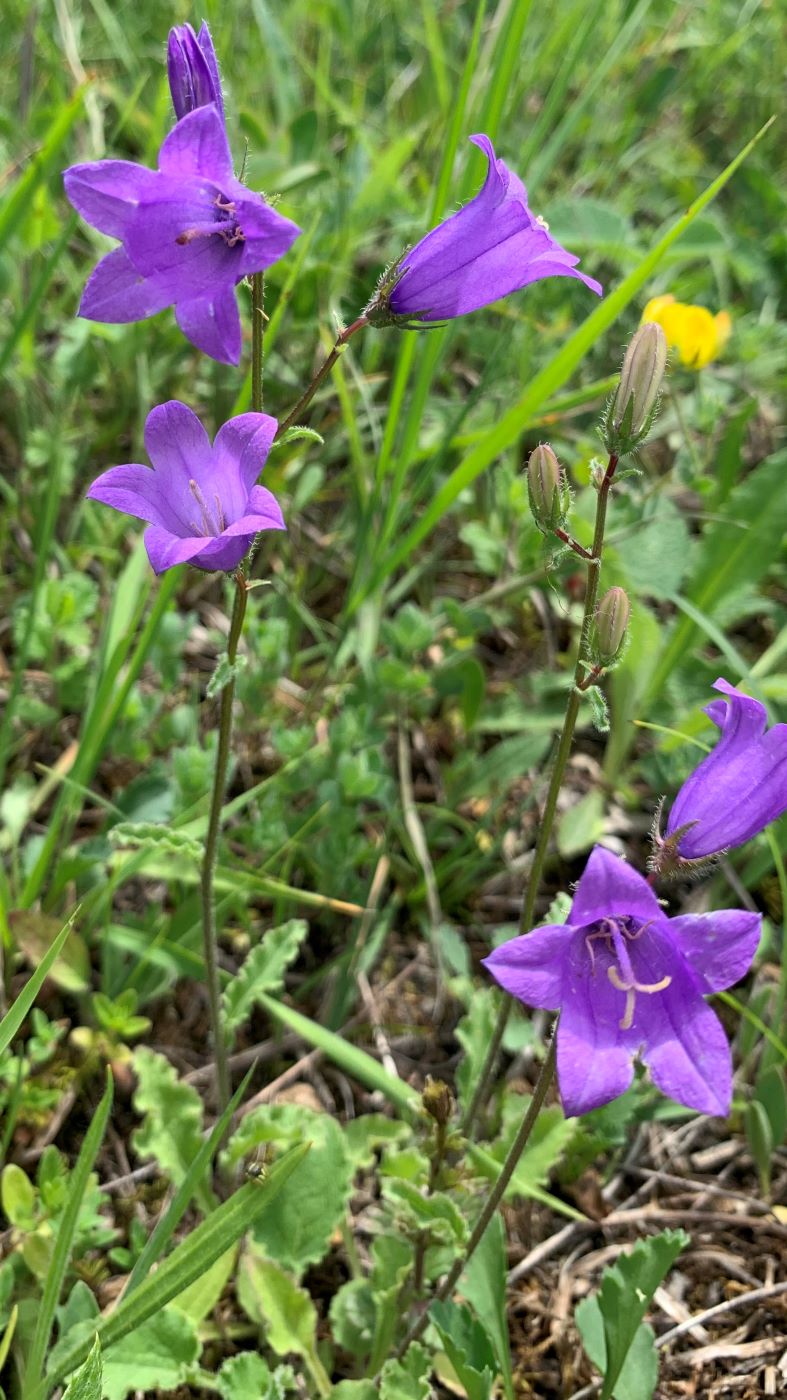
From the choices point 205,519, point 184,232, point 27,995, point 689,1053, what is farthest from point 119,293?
point 689,1053

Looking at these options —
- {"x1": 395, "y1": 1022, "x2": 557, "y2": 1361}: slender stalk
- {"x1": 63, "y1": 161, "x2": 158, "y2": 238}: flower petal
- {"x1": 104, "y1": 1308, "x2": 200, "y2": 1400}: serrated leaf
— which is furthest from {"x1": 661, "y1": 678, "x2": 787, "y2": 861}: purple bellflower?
{"x1": 104, "y1": 1308, "x2": 200, "y2": 1400}: serrated leaf

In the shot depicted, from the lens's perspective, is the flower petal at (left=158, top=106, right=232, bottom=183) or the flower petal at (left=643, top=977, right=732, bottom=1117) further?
the flower petal at (left=643, top=977, right=732, bottom=1117)

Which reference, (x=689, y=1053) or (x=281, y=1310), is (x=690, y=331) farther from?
(x=281, y=1310)

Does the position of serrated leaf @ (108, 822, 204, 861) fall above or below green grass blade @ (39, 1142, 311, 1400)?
above

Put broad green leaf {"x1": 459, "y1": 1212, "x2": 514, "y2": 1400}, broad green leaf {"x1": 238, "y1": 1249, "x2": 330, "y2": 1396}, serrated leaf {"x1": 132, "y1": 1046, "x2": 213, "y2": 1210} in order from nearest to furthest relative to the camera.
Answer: broad green leaf {"x1": 459, "y1": 1212, "x2": 514, "y2": 1400}
broad green leaf {"x1": 238, "y1": 1249, "x2": 330, "y2": 1396}
serrated leaf {"x1": 132, "y1": 1046, "x2": 213, "y2": 1210}

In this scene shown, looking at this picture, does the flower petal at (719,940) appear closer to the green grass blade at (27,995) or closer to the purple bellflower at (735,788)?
the purple bellflower at (735,788)

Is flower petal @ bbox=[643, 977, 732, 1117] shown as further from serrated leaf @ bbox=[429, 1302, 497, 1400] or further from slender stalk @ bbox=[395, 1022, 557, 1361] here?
serrated leaf @ bbox=[429, 1302, 497, 1400]

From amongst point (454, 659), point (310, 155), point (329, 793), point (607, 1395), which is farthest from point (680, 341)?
point (607, 1395)
